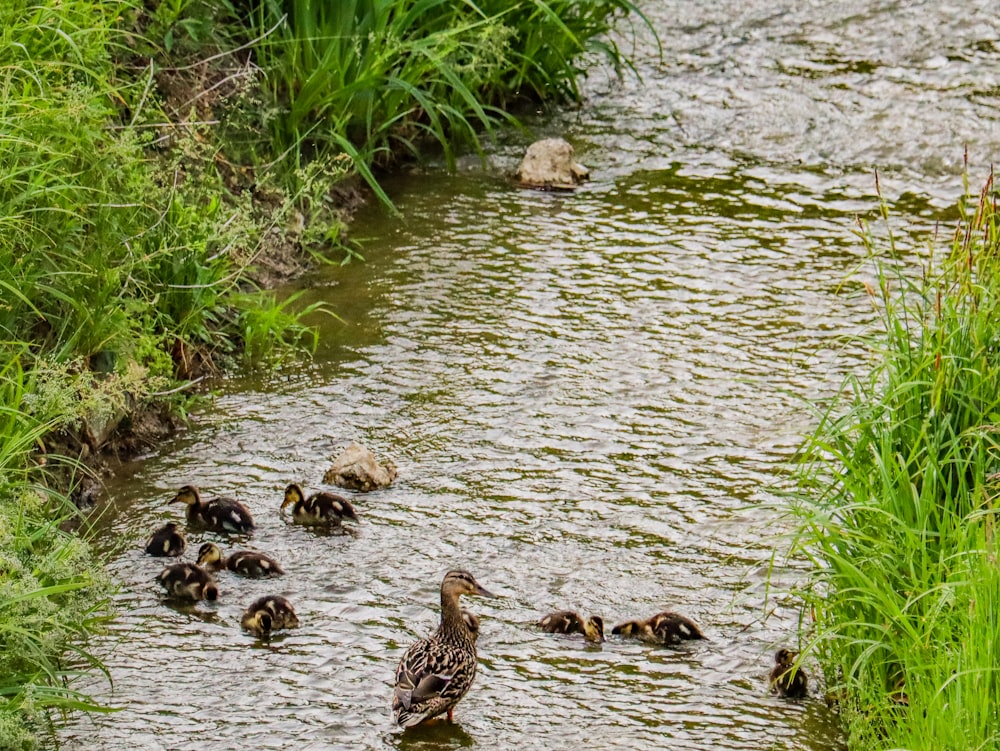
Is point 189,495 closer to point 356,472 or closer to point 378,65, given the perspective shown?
point 356,472

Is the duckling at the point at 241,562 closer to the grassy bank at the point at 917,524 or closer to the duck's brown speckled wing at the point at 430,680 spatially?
the duck's brown speckled wing at the point at 430,680

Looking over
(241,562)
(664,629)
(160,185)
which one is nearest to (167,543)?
(241,562)

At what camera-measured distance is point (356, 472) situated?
22.5ft

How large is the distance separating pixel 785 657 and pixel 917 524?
78cm

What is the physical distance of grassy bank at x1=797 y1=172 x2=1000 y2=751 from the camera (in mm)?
4637

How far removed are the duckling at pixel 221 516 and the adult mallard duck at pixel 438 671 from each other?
127cm

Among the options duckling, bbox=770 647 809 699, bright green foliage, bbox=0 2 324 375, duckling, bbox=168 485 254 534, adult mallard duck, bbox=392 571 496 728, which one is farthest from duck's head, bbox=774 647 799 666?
bright green foliage, bbox=0 2 324 375

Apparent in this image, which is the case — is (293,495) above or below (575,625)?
above

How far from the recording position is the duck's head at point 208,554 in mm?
6238

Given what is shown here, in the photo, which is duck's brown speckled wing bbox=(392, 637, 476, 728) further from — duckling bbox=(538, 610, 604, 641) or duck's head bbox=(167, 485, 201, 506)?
duck's head bbox=(167, 485, 201, 506)

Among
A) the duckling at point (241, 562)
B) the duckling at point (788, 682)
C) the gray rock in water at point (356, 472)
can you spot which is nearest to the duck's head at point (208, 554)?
the duckling at point (241, 562)

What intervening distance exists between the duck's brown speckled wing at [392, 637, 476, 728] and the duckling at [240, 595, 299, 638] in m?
0.59

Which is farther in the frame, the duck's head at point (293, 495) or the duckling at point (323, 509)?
the duck's head at point (293, 495)

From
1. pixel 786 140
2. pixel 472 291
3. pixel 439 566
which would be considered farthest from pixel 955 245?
pixel 786 140
